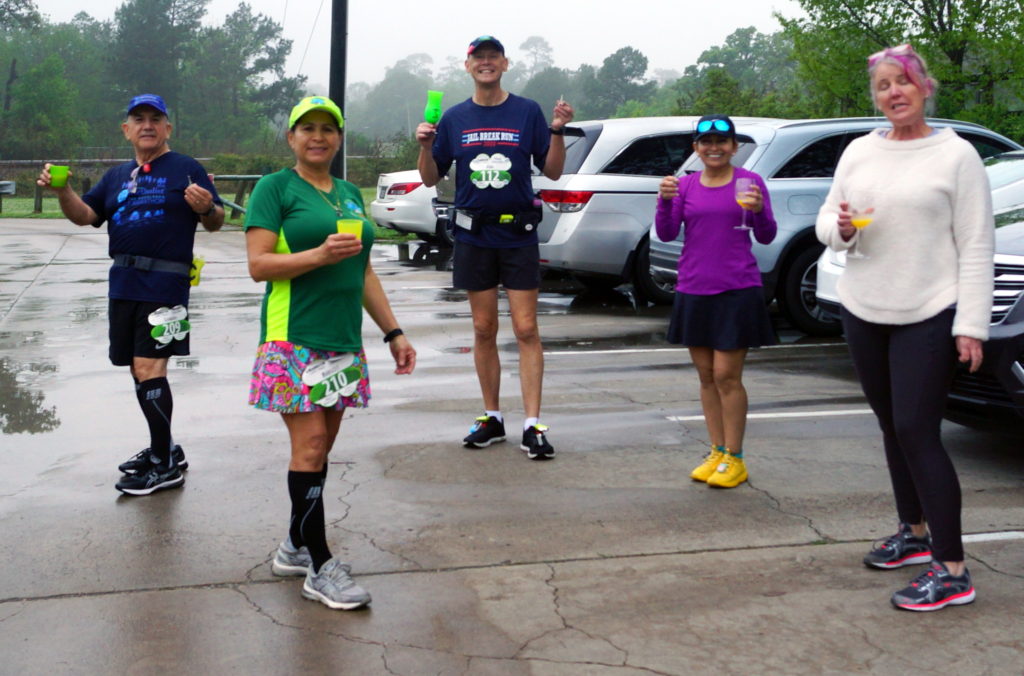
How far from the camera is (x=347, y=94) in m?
50.6

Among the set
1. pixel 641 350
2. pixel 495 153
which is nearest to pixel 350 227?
pixel 495 153

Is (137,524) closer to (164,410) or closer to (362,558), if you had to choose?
(164,410)

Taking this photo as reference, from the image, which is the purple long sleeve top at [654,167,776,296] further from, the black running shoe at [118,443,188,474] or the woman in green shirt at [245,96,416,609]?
the black running shoe at [118,443,188,474]

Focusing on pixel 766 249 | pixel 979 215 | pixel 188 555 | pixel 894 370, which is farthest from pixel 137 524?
pixel 766 249

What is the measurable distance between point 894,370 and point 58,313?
9698mm

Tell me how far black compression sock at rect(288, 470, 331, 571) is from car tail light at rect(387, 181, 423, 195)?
1437cm

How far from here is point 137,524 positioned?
17.5 ft

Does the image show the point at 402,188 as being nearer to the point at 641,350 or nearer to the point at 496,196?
the point at 641,350

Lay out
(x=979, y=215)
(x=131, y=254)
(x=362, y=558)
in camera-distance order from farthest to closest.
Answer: (x=131, y=254) → (x=362, y=558) → (x=979, y=215)

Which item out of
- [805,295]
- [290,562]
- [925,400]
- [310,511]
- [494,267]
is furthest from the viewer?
[805,295]

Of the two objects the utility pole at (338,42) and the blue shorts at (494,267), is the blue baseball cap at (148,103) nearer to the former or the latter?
the blue shorts at (494,267)

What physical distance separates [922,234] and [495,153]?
2.72 meters

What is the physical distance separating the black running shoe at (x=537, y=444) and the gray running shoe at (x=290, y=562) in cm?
188

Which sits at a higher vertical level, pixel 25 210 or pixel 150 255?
pixel 150 255
